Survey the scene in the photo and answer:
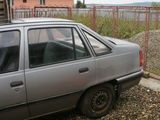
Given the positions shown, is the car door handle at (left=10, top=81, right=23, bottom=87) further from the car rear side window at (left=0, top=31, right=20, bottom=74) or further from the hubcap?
the hubcap

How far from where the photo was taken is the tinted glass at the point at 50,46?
328 cm

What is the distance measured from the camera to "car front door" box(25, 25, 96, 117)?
10.6ft

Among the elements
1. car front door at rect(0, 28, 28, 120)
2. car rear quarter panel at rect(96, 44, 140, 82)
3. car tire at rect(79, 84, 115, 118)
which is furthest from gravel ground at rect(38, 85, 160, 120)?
car front door at rect(0, 28, 28, 120)

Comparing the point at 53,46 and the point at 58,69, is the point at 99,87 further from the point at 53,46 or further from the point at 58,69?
the point at 53,46

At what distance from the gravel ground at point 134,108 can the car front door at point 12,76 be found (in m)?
0.96

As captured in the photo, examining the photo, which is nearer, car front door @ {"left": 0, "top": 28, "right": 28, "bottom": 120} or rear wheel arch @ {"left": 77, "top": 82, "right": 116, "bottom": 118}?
car front door @ {"left": 0, "top": 28, "right": 28, "bottom": 120}

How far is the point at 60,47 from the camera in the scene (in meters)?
3.54

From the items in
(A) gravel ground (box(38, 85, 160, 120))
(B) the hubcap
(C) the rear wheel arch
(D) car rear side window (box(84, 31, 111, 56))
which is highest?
(D) car rear side window (box(84, 31, 111, 56))

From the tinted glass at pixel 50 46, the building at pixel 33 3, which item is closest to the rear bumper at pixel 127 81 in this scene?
the tinted glass at pixel 50 46

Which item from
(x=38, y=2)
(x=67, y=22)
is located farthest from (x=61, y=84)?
(x=38, y=2)

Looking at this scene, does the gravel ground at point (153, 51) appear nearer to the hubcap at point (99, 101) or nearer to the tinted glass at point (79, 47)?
the hubcap at point (99, 101)

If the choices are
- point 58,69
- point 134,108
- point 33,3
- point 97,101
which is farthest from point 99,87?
point 33,3

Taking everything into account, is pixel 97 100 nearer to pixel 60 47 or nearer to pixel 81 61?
pixel 81 61

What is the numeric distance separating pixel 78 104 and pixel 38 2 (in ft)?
129
